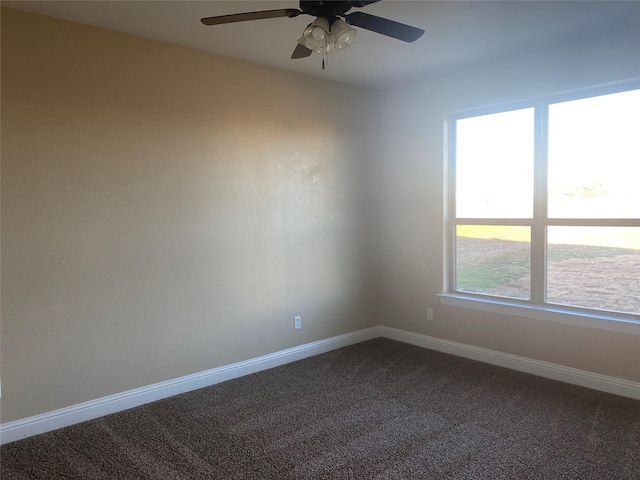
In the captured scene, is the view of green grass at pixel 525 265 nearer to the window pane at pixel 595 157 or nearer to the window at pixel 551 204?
the window at pixel 551 204

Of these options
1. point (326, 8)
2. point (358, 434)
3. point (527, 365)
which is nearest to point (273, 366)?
point (358, 434)

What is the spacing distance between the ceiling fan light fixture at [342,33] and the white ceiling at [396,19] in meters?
0.65

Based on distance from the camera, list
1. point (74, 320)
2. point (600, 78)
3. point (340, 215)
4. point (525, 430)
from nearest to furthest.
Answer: point (525, 430), point (74, 320), point (600, 78), point (340, 215)

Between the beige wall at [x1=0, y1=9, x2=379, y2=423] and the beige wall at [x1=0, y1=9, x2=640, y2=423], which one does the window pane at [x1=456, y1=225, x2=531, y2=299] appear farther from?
the beige wall at [x1=0, y1=9, x2=379, y2=423]

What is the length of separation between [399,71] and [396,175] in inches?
39.0

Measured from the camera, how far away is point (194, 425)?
110 inches

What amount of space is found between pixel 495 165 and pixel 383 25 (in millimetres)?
2100

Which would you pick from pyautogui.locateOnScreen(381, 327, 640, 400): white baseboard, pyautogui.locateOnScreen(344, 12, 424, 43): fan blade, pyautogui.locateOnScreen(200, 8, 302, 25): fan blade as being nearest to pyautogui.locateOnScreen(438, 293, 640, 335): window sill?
pyautogui.locateOnScreen(381, 327, 640, 400): white baseboard

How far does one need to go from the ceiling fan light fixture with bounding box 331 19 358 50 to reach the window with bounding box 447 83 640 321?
211 cm

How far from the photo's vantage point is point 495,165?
3789 mm

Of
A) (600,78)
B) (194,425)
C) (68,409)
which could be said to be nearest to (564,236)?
(600,78)

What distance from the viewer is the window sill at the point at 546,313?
3.11 metres

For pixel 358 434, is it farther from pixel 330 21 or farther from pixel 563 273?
pixel 330 21

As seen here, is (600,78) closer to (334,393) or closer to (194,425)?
(334,393)
